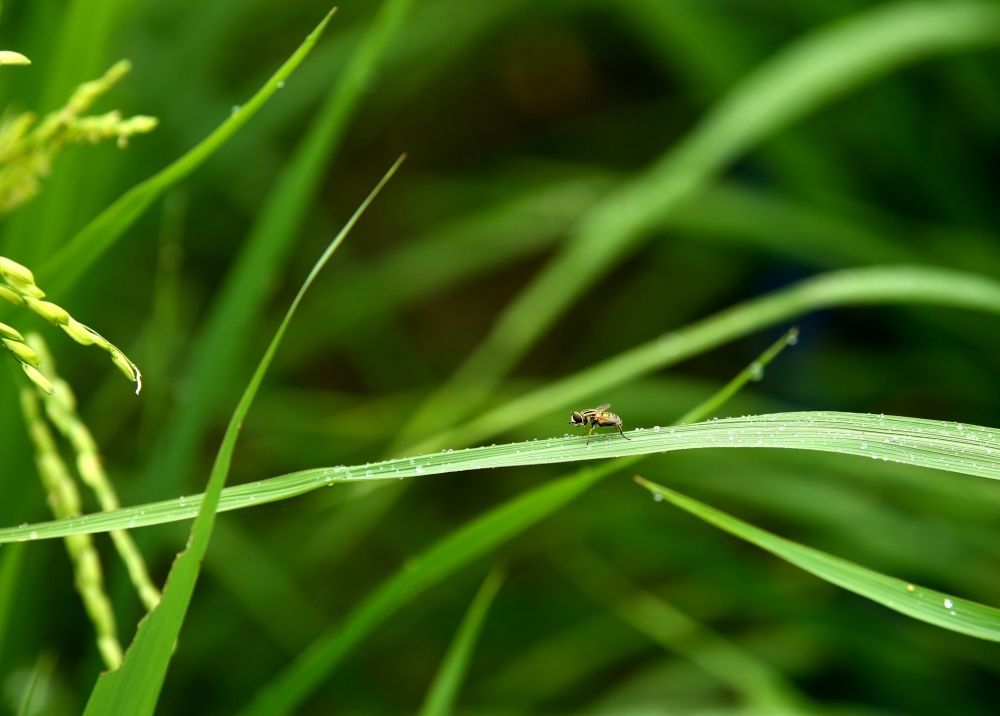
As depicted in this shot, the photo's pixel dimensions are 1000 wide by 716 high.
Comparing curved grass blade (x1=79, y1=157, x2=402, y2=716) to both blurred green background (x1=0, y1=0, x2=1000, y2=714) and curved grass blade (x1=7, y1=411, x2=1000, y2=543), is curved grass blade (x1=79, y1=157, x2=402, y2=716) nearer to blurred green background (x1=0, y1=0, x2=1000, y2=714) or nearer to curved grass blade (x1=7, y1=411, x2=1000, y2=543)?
curved grass blade (x1=7, y1=411, x2=1000, y2=543)

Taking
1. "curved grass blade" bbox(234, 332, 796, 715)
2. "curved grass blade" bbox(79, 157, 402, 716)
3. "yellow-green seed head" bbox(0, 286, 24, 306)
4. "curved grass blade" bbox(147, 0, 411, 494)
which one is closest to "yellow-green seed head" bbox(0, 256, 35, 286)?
"yellow-green seed head" bbox(0, 286, 24, 306)

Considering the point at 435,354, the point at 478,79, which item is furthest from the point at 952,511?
the point at 478,79

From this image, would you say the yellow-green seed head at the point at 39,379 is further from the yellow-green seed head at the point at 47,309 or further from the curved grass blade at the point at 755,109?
the curved grass blade at the point at 755,109

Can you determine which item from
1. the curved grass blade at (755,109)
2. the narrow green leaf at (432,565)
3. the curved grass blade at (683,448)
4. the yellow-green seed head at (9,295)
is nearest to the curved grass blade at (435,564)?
the narrow green leaf at (432,565)

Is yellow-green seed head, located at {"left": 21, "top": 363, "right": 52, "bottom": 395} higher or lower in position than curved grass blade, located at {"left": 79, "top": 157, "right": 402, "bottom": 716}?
higher

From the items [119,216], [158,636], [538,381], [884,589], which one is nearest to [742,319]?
[884,589]

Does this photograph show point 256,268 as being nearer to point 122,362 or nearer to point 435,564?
point 435,564
